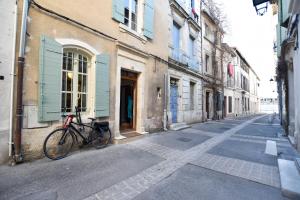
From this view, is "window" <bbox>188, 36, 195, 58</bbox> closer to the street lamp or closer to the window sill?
the window sill

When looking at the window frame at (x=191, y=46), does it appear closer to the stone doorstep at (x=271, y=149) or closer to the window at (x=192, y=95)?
the window at (x=192, y=95)

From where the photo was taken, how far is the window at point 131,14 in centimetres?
725

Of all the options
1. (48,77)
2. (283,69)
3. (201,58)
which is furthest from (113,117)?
(201,58)

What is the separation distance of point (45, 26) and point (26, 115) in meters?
2.02

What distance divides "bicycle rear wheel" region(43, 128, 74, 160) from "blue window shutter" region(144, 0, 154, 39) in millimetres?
5002

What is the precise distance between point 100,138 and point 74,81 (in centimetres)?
171

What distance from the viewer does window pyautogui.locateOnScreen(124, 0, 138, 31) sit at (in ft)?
23.8

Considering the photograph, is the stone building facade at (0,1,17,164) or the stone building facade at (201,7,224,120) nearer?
the stone building facade at (0,1,17,164)

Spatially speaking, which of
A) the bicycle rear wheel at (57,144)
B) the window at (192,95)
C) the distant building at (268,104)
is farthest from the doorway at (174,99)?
the distant building at (268,104)

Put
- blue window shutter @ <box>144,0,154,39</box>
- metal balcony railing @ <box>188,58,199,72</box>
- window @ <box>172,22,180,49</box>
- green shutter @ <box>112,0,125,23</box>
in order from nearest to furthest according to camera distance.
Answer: green shutter @ <box>112,0,125,23</box>, blue window shutter @ <box>144,0,154,39</box>, window @ <box>172,22,180,49</box>, metal balcony railing @ <box>188,58,199,72</box>

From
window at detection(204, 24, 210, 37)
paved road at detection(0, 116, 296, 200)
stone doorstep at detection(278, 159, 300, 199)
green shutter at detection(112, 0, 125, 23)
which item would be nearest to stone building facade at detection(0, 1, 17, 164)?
paved road at detection(0, 116, 296, 200)

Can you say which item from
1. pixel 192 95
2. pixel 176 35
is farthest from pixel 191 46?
pixel 192 95

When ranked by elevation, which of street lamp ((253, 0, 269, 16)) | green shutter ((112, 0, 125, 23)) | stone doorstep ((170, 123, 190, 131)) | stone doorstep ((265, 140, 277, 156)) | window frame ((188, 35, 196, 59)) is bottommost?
stone doorstep ((265, 140, 277, 156))

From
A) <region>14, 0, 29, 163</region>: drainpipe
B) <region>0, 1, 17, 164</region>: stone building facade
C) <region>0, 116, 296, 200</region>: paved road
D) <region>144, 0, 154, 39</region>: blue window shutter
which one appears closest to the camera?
<region>0, 116, 296, 200</region>: paved road
